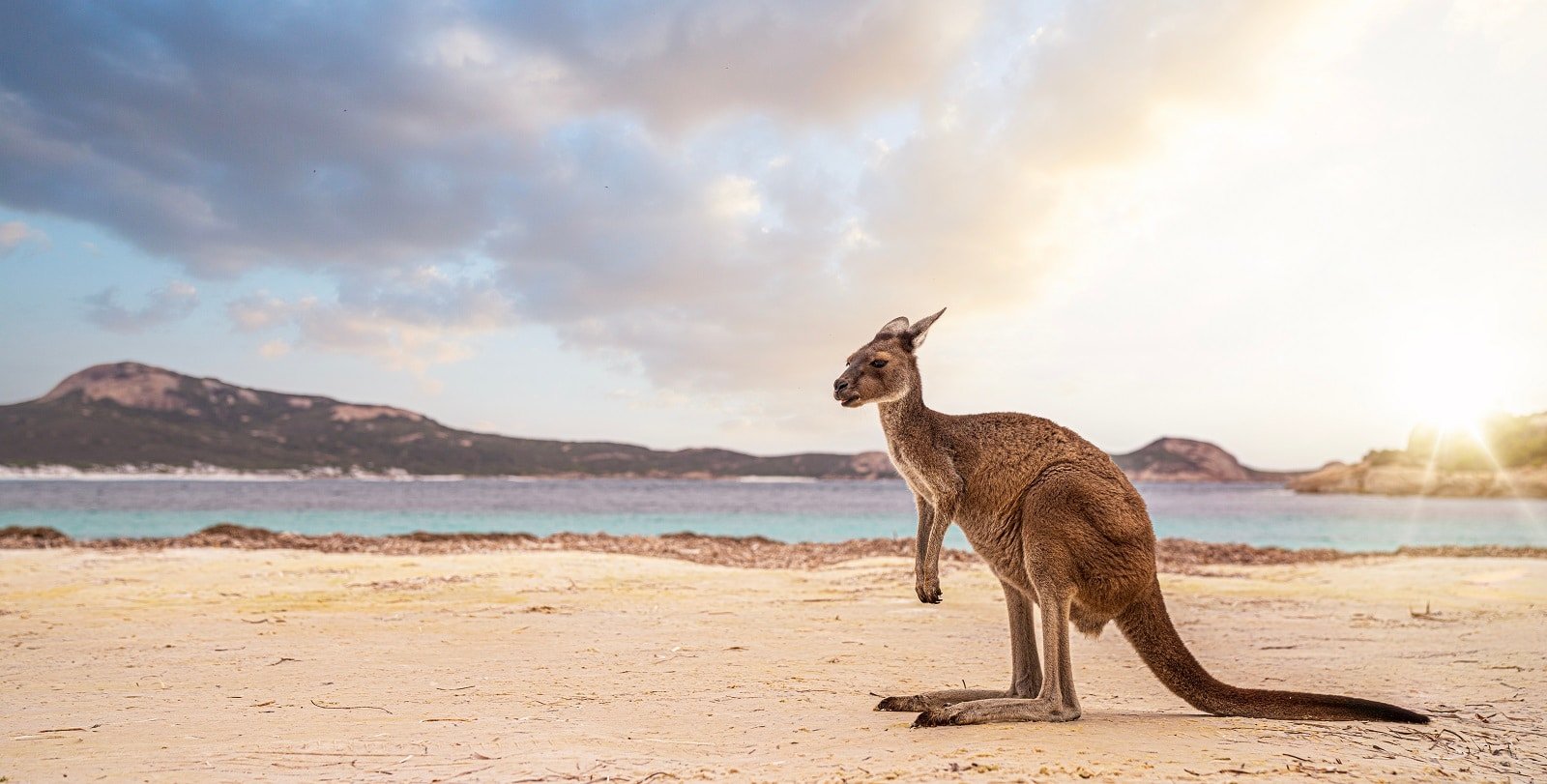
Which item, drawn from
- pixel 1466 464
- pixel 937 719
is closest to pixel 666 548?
pixel 937 719

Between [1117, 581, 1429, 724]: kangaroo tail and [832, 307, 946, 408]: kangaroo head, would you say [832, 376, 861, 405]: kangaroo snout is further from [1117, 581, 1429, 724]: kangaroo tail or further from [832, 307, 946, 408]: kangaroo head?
[1117, 581, 1429, 724]: kangaroo tail

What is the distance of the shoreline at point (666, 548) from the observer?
1535cm

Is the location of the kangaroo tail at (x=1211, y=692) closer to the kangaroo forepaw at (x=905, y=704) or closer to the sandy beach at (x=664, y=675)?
the sandy beach at (x=664, y=675)

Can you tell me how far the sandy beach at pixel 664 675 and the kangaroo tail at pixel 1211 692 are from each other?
115 millimetres

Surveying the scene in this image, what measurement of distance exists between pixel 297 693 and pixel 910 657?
4.22 meters

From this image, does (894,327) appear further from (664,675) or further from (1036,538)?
(664,675)

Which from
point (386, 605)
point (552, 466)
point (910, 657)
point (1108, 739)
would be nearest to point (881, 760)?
point (1108, 739)

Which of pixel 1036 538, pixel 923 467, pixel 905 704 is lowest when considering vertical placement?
pixel 905 704

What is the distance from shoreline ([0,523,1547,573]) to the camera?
604 inches

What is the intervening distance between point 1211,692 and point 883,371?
2.31m

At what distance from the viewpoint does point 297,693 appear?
5.33m

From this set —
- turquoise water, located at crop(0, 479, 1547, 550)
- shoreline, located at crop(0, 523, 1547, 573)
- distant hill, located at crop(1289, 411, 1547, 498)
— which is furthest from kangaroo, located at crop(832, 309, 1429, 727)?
distant hill, located at crop(1289, 411, 1547, 498)

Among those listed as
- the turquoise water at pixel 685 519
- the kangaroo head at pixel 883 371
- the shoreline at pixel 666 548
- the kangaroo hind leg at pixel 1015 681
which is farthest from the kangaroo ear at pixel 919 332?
the turquoise water at pixel 685 519

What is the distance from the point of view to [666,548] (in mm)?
16875
